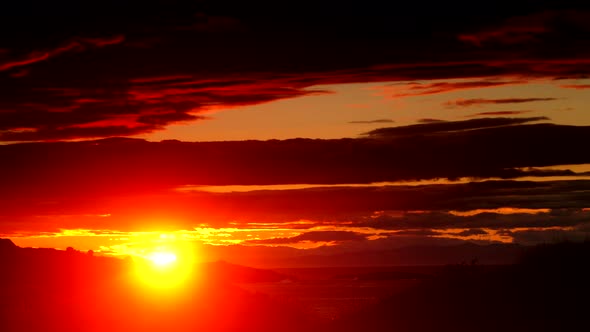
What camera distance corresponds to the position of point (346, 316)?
127 feet

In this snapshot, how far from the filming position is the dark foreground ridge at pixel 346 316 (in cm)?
3431

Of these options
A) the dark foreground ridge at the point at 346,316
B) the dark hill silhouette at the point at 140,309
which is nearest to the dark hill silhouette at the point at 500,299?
the dark foreground ridge at the point at 346,316

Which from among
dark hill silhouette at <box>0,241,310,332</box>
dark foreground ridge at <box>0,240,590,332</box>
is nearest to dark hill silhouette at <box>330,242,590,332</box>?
dark foreground ridge at <box>0,240,590,332</box>

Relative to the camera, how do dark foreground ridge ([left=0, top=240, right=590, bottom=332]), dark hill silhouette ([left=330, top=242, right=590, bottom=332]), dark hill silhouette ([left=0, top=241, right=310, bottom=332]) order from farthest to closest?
dark hill silhouette ([left=0, top=241, right=310, bottom=332]) → dark foreground ridge ([left=0, top=240, right=590, bottom=332]) → dark hill silhouette ([left=330, top=242, right=590, bottom=332])

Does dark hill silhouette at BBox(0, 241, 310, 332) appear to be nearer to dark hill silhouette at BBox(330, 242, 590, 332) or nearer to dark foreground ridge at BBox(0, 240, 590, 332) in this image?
dark foreground ridge at BBox(0, 240, 590, 332)

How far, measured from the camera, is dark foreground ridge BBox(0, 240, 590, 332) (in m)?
34.3

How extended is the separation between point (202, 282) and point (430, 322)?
59.0 ft

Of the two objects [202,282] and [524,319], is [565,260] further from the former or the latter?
[202,282]

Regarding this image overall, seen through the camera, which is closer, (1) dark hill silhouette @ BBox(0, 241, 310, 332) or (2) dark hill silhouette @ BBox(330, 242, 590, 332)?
(2) dark hill silhouette @ BBox(330, 242, 590, 332)

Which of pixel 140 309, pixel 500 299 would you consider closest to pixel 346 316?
pixel 500 299

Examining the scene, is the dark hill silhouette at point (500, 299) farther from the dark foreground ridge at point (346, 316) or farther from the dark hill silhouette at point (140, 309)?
the dark hill silhouette at point (140, 309)

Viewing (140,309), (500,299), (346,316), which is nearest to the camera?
(500,299)

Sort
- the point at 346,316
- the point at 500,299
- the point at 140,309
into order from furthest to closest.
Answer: the point at 140,309
the point at 346,316
the point at 500,299

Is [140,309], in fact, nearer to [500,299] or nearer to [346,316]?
[346,316]
